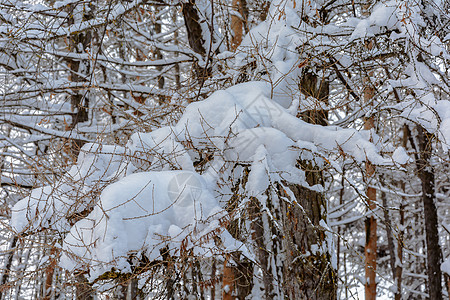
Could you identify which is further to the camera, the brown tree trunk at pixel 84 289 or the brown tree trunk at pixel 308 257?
the brown tree trunk at pixel 308 257

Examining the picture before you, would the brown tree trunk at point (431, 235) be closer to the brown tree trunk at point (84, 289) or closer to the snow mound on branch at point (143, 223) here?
the snow mound on branch at point (143, 223)

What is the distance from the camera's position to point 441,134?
3.22 meters

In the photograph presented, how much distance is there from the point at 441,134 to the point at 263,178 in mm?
1419

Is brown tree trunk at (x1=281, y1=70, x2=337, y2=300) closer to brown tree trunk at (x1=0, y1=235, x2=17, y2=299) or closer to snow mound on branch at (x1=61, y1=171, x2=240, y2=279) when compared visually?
snow mound on branch at (x1=61, y1=171, x2=240, y2=279)

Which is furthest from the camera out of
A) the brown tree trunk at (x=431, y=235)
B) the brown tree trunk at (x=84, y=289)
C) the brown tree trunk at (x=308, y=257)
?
the brown tree trunk at (x=431, y=235)

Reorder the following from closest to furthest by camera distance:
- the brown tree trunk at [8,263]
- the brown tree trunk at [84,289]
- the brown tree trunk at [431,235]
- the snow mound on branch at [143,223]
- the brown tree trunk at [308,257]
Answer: the snow mound on branch at [143,223]
the brown tree trunk at [84,289]
the brown tree trunk at [8,263]
the brown tree trunk at [308,257]
the brown tree trunk at [431,235]

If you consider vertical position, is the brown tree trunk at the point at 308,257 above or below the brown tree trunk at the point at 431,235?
below

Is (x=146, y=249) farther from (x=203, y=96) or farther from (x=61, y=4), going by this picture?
(x=61, y=4)

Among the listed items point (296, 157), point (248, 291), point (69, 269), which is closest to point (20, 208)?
point (69, 269)

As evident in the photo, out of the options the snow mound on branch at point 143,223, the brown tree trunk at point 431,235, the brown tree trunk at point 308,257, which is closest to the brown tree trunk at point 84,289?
the snow mound on branch at point 143,223

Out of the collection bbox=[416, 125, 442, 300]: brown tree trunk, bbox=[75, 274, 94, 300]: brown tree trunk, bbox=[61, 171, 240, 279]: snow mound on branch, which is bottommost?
bbox=[75, 274, 94, 300]: brown tree trunk

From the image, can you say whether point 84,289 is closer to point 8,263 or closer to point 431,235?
point 431,235

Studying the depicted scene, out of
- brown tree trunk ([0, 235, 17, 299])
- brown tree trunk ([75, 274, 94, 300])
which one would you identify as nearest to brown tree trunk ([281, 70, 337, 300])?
brown tree trunk ([75, 274, 94, 300])

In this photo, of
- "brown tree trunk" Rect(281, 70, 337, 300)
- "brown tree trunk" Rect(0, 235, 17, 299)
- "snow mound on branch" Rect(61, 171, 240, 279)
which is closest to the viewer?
"snow mound on branch" Rect(61, 171, 240, 279)
